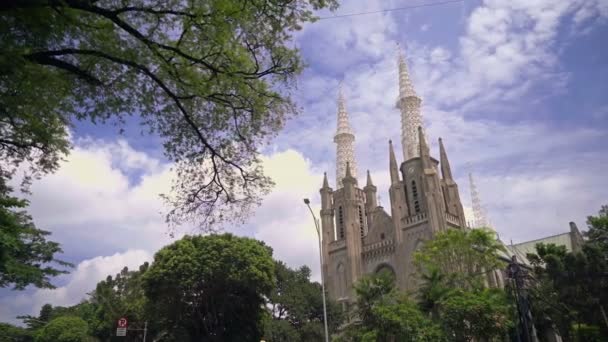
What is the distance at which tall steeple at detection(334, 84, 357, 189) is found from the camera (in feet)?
211

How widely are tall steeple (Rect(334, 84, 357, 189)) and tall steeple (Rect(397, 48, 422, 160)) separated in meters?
11.1

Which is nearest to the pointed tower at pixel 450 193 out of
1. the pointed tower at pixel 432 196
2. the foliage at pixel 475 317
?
the pointed tower at pixel 432 196

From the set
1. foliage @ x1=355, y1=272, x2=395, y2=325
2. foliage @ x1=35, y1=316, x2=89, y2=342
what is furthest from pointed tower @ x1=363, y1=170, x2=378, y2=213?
foliage @ x1=35, y1=316, x2=89, y2=342

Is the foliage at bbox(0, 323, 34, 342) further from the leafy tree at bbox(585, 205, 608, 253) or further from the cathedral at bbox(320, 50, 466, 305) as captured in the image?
the leafy tree at bbox(585, 205, 608, 253)

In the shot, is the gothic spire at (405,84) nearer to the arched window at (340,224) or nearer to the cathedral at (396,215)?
the cathedral at (396,215)

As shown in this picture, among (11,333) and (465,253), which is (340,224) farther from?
(11,333)

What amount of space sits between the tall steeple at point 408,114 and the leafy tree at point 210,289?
29921 mm

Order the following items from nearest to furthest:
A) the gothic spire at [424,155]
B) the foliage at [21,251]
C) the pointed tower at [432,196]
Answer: the foliage at [21,251] → the pointed tower at [432,196] → the gothic spire at [424,155]

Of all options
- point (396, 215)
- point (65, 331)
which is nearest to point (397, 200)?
point (396, 215)

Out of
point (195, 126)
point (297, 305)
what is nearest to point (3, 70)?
point (195, 126)

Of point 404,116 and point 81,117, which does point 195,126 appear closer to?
point 81,117

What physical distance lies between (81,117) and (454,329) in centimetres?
2230

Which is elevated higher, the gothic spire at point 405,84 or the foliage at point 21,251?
the gothic spire at point 405,84

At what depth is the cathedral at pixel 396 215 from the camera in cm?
4494
